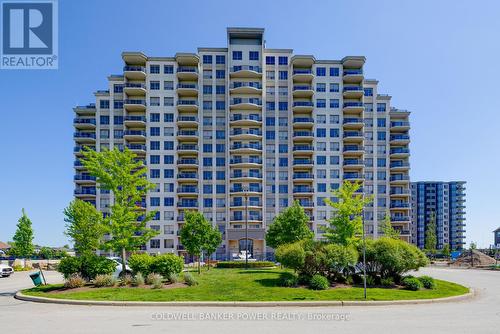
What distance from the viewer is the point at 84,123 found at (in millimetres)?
70812

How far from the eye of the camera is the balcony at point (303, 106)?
223 ft

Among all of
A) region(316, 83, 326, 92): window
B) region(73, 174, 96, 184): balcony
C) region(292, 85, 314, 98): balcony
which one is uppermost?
region(316, 83, 326, 92): window

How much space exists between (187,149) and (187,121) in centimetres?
533

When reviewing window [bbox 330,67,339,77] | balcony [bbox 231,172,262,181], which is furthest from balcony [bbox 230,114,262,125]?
window [bbox 330,67,339,77]

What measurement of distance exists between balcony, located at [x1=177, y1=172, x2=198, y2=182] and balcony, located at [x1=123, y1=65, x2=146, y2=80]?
2034 centimetres

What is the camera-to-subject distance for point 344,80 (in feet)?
232

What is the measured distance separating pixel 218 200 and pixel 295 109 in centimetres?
2282

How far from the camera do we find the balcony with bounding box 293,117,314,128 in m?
67.7

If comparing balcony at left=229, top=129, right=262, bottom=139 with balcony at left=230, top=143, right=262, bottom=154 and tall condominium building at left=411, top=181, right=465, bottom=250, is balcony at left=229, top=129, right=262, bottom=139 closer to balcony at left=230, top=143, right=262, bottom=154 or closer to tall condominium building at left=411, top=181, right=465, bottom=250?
balcony at left=230, top=143, right=262, bottom=154

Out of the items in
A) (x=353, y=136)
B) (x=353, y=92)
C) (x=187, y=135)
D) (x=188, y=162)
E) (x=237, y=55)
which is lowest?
(x=188, y=162)

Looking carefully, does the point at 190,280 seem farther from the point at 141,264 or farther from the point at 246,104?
the point at 246,104

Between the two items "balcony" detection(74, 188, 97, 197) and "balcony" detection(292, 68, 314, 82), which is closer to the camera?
"balcony" detection(292, 68, 314, 82)

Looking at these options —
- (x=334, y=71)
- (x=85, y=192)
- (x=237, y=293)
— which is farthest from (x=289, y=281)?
(x=85, y=192)

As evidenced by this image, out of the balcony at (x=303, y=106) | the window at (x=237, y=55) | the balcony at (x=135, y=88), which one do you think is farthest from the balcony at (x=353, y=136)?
the balcony at (x=135, y=88)
